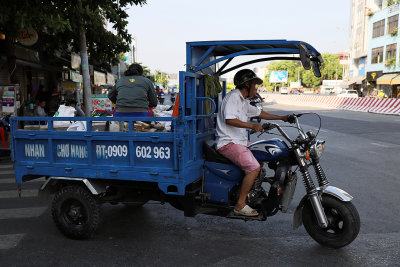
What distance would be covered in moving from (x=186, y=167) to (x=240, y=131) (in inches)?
30.5

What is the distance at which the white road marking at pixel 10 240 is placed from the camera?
4074 millimetres

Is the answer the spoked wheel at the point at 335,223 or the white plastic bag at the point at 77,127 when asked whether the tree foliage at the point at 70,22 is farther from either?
the spoked wheel at the point at 335,223

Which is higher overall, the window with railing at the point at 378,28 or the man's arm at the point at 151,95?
the window with railing at the point at 378,28

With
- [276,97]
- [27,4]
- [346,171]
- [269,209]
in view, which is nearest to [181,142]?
[269,209]

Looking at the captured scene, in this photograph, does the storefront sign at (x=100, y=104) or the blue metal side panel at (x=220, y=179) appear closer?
the blue metal side panel at (x=220, y=179)

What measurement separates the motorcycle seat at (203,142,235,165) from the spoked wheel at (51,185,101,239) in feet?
4.47

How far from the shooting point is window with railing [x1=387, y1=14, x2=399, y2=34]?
4417 centimetres

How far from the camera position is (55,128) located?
4.76m

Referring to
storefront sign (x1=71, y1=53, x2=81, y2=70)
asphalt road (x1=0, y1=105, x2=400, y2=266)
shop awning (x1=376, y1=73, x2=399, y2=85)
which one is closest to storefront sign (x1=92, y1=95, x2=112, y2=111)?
storefront sign (x1=71, y1=53, x2=81, y2=70)

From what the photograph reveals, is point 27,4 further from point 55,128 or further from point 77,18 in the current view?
point 55,128

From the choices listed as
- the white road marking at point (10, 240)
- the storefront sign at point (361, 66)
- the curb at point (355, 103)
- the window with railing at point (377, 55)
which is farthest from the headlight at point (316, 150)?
the storefront sign at point (361, 66)

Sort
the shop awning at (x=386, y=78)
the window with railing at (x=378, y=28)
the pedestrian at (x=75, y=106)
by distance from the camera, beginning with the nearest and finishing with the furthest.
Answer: the pedestrian at (x=75, y=106) < the shop awning at (x=386, y=78) < the window with railing at (x=378, y=28)

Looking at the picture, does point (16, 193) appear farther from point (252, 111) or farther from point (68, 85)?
point (68, 85)

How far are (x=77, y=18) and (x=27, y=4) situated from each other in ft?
9.97
